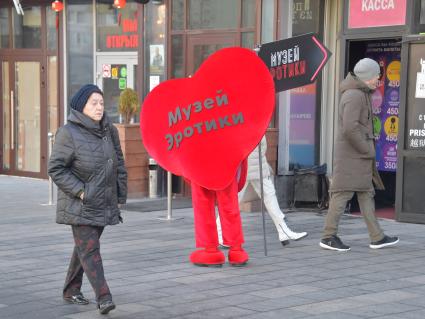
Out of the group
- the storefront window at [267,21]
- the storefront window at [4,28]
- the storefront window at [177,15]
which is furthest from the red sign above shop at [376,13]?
the storefront window at [4,28]

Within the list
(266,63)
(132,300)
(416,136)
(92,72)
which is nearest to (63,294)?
(132,300)

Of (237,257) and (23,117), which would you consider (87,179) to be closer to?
(237,257)

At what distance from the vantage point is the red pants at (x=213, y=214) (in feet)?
26.6

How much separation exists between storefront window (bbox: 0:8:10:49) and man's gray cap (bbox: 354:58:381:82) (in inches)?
371

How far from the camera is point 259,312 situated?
6.48m

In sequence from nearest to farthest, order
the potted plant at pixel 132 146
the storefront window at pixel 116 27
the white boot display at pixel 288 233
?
the white boot display at pixel 288 233 → the potted plant at pixel 132 146 → the storefront window at pixel 116 27

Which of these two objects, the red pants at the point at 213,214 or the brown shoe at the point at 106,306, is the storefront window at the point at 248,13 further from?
the brown shoe at the point at 106,306

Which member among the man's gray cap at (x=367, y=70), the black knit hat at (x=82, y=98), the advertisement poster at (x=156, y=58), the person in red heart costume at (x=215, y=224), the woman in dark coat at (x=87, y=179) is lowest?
the person in red heart costume at (x=215, y=224)

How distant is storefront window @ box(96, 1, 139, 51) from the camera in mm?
14516

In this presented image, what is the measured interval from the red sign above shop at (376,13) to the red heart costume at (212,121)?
11.2 feet

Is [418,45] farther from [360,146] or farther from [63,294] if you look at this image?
[63,294]

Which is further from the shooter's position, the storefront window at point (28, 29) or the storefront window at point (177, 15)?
the storefront window at point (28, 29)

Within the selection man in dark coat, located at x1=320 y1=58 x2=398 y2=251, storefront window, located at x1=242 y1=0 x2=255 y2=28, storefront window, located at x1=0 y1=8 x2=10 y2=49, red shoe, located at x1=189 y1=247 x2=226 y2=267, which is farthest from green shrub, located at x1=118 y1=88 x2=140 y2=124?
red shoe, located at x1=189 y1=247 x2=226 y2=267

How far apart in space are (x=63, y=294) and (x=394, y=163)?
6448 mm
